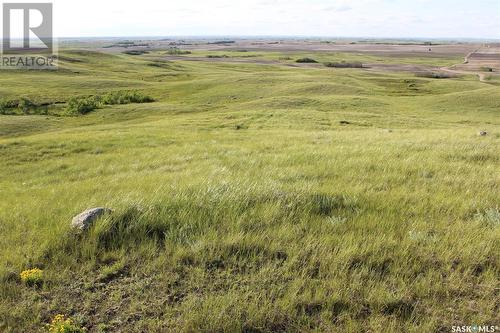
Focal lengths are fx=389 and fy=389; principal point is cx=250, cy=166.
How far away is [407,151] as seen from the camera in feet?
38.2

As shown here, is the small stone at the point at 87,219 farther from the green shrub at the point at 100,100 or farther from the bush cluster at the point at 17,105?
the bush cluster at the point at 17,105

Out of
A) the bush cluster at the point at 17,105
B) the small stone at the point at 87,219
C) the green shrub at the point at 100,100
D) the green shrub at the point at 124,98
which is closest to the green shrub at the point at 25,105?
the bush cluster at the point at 17,105

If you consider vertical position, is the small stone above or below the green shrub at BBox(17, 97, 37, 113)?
above

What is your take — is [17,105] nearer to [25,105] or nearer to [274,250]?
[25,105]

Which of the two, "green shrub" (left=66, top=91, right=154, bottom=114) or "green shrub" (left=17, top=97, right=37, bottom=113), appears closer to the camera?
"green shrub" (left=66, top=91, right=154, bottom=114)

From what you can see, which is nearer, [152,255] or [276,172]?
[152,255]

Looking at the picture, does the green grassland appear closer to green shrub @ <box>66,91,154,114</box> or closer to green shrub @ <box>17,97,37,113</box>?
green shrub @ <box>66,91,154,114</box>

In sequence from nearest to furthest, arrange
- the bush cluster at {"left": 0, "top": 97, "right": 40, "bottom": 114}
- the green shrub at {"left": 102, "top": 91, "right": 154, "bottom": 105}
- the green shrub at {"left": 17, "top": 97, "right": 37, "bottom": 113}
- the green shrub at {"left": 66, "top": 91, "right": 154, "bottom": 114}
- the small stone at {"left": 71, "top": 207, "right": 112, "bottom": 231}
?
the small stone at {"left": 71, "top": 207, "right": 112, "bottom": 231} → the bush cluster at {"left": 0, "top": 97, "right": 40, "bottom": 114} → the green shrub at {"left": 66, "top": 91, "right": 154, "bottom": 114} → the green shrub at {"left": 17, "top": 97, "right": 37, "bottom": 113} → the green shrub at {"left": 102, "top": 91, "right": 154, "bottom": 105}

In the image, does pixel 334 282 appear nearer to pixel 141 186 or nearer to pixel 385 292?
pixel 385 292

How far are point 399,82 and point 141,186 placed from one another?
71.3 m

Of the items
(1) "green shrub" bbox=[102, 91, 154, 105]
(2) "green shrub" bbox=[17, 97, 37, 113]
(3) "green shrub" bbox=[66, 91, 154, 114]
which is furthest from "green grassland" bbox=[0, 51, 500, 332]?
(1) "green shrub" bbox=[102, 91, 154, 105]

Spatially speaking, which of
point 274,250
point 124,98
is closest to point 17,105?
point 124,98

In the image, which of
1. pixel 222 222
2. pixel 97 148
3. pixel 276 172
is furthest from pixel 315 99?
pixel 222 222

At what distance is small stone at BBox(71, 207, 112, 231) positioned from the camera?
5352mm
